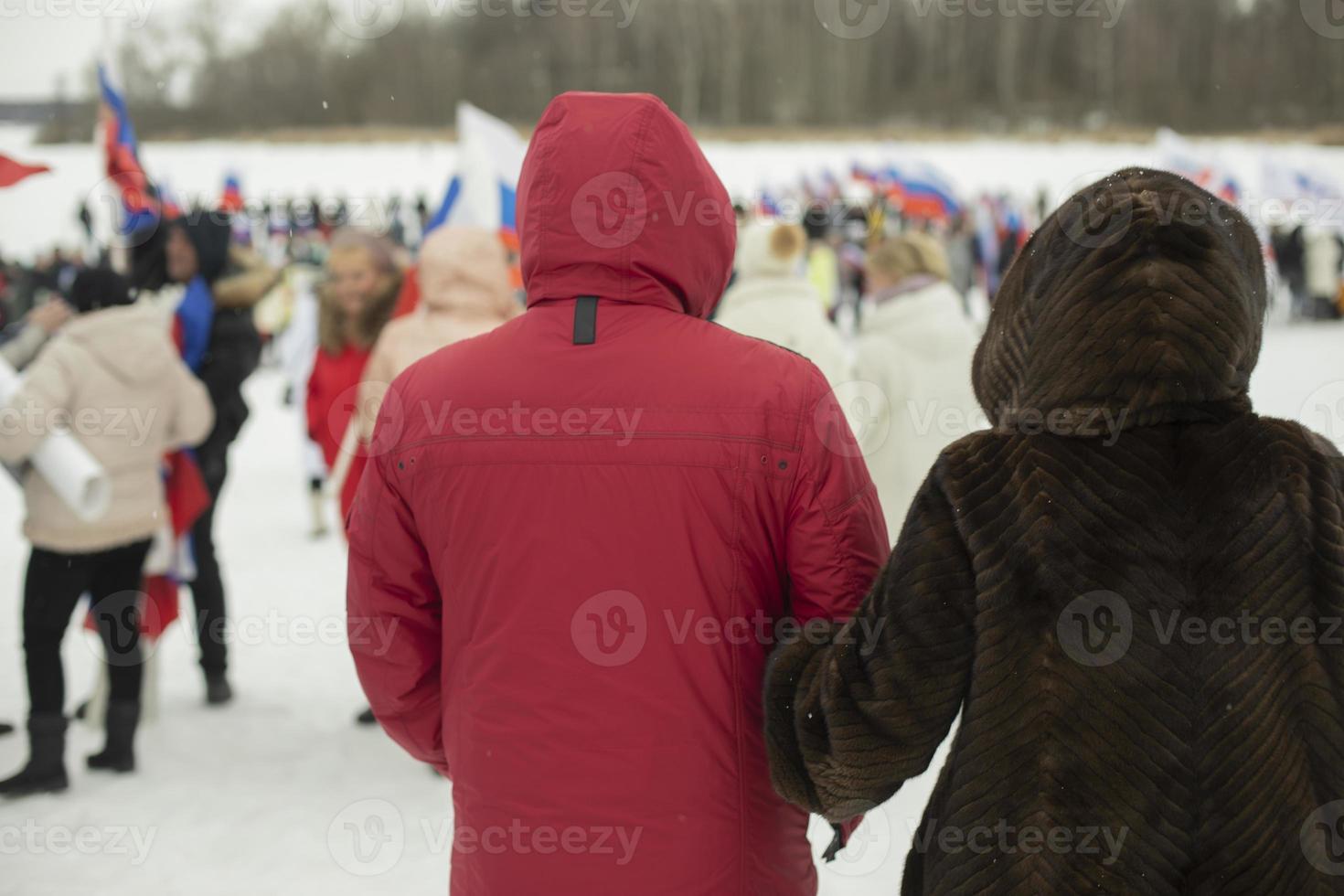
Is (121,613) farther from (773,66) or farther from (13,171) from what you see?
(773,66)

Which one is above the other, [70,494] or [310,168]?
[310,168]

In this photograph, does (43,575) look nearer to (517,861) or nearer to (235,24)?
(517,861)

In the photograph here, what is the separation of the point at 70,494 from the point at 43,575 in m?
0.50

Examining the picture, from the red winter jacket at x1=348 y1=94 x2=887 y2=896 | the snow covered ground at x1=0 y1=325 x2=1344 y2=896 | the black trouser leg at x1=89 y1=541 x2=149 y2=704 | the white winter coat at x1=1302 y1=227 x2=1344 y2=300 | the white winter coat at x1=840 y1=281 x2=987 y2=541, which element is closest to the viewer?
the red winter jacket at x1=348 y1=94 x2=887 y2=896

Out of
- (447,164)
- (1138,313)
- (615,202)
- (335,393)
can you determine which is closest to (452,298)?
(335,393)

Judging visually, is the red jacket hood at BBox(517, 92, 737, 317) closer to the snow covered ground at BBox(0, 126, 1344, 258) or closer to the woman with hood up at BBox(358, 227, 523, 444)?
the woman with hood up at BBox(358, 227, 523, 444)

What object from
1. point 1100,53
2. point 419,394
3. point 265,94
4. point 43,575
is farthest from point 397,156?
point 419,394

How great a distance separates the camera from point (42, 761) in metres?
3.45

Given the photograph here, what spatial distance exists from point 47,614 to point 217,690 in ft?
3.14

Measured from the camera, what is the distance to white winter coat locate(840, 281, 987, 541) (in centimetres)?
377

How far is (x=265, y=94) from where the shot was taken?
35.7 m

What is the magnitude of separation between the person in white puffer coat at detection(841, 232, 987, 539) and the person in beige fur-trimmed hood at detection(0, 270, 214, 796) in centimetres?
225

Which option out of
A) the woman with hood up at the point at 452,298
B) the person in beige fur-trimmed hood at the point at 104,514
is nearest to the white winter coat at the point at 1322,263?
the woman with hood up at the point at 452,298


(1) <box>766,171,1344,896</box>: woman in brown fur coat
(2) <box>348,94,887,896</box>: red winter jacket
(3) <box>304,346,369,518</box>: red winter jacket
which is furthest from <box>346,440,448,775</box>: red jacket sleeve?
(3) <box>304,346,369,518</box>: red winter jacket
